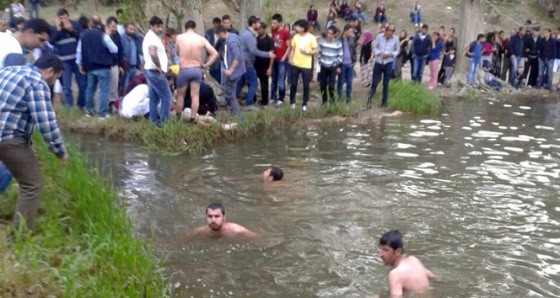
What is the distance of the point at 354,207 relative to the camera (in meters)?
8.59

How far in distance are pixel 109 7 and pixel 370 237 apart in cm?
2749

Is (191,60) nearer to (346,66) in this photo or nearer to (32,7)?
(346,66)

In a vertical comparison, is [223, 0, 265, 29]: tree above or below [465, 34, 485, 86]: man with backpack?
above

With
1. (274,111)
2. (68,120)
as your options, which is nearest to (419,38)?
(274,111)

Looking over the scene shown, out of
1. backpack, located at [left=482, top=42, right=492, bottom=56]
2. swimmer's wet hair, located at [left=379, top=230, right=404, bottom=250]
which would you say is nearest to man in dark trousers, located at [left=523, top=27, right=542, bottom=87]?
backpack, located at [left=482, top=42, right=492, bottom=56]

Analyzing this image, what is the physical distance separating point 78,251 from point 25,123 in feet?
3.93

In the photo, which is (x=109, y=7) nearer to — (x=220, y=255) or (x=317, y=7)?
(x=317, y=7)

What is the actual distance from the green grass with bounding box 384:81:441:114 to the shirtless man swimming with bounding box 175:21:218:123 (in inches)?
215

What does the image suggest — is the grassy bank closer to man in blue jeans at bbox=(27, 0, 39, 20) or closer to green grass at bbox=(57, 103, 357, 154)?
green grass at bbox=(57, 103, 357, 154)

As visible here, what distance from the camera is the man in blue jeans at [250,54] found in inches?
524

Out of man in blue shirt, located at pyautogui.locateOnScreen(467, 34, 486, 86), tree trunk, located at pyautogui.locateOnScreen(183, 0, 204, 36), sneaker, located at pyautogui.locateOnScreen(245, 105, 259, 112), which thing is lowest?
sneaker, located at pyautogui.locateOnScreen(245, 105, 259, 112)

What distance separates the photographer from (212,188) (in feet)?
30.8

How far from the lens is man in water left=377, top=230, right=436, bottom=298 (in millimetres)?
5816

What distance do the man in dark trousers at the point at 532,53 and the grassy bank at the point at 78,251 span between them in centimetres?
1575
